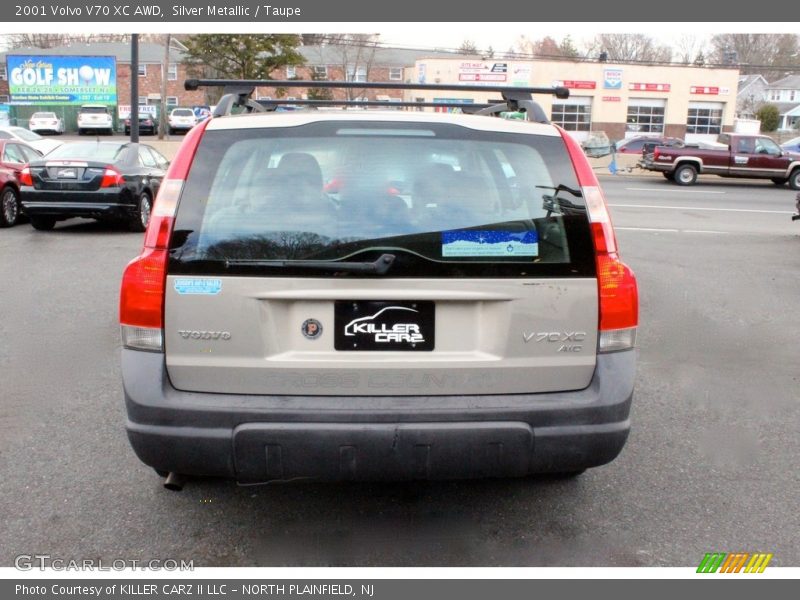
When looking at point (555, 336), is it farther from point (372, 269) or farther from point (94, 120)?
point (94, 120)

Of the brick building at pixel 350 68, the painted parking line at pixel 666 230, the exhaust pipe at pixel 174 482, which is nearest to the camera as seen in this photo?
the exhaust pipe at pixel 174 482

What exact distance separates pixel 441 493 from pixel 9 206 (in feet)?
38.5

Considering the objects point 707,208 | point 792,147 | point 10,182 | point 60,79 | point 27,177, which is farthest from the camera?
point 60,79

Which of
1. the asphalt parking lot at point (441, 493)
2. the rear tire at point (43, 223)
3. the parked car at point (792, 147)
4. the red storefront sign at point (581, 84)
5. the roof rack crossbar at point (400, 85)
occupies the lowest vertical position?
the asphalt parking lot at point (441, 493)

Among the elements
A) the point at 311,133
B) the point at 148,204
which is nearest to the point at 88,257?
the point at 148,204

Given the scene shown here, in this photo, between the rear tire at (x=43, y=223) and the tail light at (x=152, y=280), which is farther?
the rear tire at (x=43, y=223)

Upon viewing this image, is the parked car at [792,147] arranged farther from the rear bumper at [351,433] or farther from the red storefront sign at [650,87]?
the rear bumper at [351,433]

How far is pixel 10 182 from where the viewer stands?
13.0 metres

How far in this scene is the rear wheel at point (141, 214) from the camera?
12539 mm

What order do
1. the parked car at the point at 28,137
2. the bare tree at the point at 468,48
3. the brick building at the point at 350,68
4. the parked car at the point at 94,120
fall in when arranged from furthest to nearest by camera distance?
the bare tree at the point at 468,48 → the brick building at the point at 350,68 → the parked car at the point at 94,120 → the parked car at the point at 28,137

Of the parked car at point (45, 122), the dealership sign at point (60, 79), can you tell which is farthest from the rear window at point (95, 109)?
the dealership sign at point (60, 79)

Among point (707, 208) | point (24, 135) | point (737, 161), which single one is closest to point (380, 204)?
point (707, 208)

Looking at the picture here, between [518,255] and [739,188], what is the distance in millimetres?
25561

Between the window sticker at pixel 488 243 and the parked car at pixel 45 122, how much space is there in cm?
5251
